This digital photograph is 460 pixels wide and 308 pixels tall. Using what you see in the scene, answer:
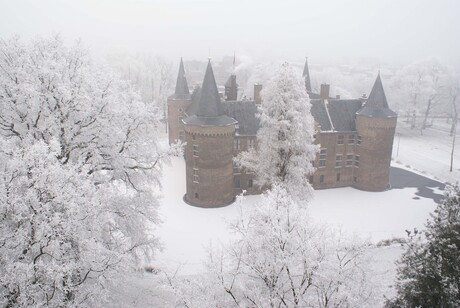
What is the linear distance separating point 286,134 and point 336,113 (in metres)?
13.1

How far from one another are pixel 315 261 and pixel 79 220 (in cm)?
814

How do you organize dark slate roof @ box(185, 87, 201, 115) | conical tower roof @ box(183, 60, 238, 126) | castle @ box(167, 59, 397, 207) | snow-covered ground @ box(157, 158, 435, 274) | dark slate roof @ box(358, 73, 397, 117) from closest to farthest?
1. snow-covered ground @ box(157, 158, 435, 274)
2. conical tower roof @ box(183, 60, 238, 126)
3. castle @ box(167, 59, 397, 207)
4. dark slate roof @ box(358, 73, 397, 117)
5. dark slate roof @ box(185, 87, 201, 115)

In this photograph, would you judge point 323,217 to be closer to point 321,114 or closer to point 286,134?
point 286,134

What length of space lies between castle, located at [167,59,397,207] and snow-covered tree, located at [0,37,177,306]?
1043 centimetres

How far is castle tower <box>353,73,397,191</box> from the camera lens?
113 feet

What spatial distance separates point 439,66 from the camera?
7625 centimetres

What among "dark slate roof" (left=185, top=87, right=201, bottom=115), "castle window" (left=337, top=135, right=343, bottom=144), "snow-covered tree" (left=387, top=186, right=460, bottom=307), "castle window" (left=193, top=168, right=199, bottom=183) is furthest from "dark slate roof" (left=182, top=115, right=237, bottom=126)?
"snow-covered tree" (left=387, top=186, right=460, bottom=307)

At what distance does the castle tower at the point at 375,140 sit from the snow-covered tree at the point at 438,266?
78.5ft

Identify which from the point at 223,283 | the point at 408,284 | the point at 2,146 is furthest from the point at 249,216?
the point at 2,146

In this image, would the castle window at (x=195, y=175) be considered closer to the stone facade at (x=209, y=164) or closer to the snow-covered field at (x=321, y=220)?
the stone facade at (x=209, y=164)

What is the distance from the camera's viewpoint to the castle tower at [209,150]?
30.4m

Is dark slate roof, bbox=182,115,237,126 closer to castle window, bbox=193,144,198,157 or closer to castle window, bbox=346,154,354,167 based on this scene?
castle window, bbox=193,144,198,157

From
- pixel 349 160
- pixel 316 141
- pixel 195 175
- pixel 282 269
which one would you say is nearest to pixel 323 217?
pixel 316 141

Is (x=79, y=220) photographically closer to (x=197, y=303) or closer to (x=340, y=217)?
(x=197, y=303)
